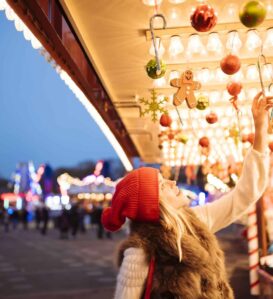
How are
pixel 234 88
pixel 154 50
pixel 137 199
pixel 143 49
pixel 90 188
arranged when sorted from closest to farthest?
pixel 137 199 < pixel 234 88 < pixel 154 50 < pixel 143 49 < pixel 90 188

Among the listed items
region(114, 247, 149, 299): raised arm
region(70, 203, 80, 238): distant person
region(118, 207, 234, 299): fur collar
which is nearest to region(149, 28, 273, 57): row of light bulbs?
region(118, 207, 234, 299): fur collar

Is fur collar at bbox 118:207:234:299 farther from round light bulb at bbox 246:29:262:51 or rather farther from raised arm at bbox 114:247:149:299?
round light bulb at bbox 246:29:262:51

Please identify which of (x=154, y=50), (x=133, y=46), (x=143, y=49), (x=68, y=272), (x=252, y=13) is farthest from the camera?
(x=68, y=272)

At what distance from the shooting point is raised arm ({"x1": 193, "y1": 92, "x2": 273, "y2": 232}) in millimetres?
Result: 2508

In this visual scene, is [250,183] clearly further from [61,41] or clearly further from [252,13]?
[61,41]

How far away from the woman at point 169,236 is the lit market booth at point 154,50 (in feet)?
1.83

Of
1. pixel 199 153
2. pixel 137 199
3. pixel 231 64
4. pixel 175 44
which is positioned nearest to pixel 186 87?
pixel 231 64

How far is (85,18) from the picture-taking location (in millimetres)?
3857

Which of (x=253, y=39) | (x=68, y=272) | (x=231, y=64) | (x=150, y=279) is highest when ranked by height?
(x=253, y=39)

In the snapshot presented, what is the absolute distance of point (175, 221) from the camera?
2473 mm

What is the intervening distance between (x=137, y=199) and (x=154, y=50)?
5.45ft

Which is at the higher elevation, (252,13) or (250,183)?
(252,13)

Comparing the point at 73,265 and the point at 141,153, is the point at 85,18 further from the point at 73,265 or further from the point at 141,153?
the point at 73,265

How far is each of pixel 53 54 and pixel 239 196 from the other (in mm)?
1991
